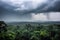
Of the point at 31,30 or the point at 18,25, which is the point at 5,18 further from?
the point at 31,30

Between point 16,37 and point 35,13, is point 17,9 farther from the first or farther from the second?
point 16,37

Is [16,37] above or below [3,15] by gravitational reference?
below

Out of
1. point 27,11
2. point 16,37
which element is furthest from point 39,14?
point 16,37

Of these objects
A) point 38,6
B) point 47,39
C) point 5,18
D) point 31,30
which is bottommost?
point 47,39

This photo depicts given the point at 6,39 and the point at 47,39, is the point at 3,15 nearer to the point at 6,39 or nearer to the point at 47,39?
the point at 6,39

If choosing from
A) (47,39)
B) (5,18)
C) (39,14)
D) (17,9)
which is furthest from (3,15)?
(47,39)

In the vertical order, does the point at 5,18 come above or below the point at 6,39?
above
